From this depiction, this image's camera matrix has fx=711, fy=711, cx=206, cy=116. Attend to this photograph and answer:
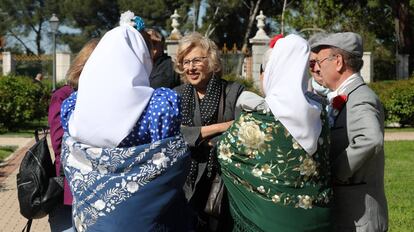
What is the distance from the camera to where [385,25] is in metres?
39.2

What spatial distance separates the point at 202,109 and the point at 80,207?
105cm

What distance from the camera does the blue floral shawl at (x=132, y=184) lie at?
3.20 meters

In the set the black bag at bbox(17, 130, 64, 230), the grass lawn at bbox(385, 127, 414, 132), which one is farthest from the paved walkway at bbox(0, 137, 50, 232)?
the grass lawn at bbox(385, 127, 414, 132)

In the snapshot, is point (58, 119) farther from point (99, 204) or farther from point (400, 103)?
point (400, 103)

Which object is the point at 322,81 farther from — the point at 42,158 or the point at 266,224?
the point at 42,158

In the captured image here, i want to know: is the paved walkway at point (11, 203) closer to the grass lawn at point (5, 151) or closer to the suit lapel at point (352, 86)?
the grass lawn at point (5, 151)

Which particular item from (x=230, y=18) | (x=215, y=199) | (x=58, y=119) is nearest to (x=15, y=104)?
(x=58, y=119)

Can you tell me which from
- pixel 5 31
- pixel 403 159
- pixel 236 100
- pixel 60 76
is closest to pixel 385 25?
pixel 60 76

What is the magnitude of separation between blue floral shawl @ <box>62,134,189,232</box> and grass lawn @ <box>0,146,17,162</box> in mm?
10363

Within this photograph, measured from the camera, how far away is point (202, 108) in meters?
4.10

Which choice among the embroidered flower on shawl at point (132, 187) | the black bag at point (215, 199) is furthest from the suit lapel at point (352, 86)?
the embroidered flower on shawl at point (132, 187)

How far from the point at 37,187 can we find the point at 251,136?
139 cm

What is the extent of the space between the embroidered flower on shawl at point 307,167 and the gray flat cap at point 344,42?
2.10ft

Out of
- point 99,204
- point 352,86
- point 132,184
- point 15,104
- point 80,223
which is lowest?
point 15,104
